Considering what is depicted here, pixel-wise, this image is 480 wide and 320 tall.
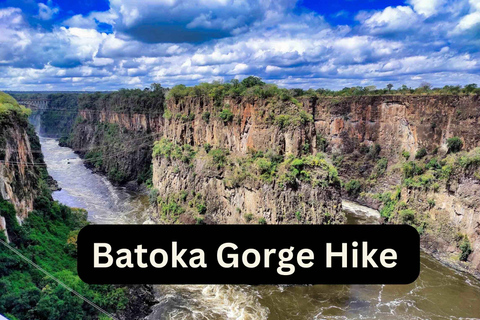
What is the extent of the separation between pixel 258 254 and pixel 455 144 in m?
34.4

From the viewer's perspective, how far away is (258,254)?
8859 mm

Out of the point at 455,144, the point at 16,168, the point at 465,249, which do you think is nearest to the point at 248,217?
the point at 16,168

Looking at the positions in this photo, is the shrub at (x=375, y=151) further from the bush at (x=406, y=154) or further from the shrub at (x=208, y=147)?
the shrub at (x=208, y=147)

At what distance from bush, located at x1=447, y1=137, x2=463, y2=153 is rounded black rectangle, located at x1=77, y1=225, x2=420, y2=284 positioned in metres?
32.1

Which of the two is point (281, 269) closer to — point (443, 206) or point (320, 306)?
point (320, 306)

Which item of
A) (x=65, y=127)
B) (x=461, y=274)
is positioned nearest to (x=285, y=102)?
(x=461, y=274)

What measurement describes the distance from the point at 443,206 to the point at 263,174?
635 inches

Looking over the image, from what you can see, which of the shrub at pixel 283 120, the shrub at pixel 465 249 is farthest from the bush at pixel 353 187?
the shrub at pixel 283 120

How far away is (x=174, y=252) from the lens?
898 centimetres

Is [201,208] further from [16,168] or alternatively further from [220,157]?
[16,168]

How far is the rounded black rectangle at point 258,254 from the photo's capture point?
8805 mm

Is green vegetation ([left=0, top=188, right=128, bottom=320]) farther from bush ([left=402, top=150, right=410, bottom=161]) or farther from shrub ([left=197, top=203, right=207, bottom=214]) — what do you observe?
bush ([left=402, top=150, right=410, bottom=161])

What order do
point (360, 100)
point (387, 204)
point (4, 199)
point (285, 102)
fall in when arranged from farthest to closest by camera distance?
point (360, 100) < point (387, 204) < point (285, 102) < point (4, 199)

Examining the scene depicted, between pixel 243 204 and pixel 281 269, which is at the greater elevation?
pixel 281 269
